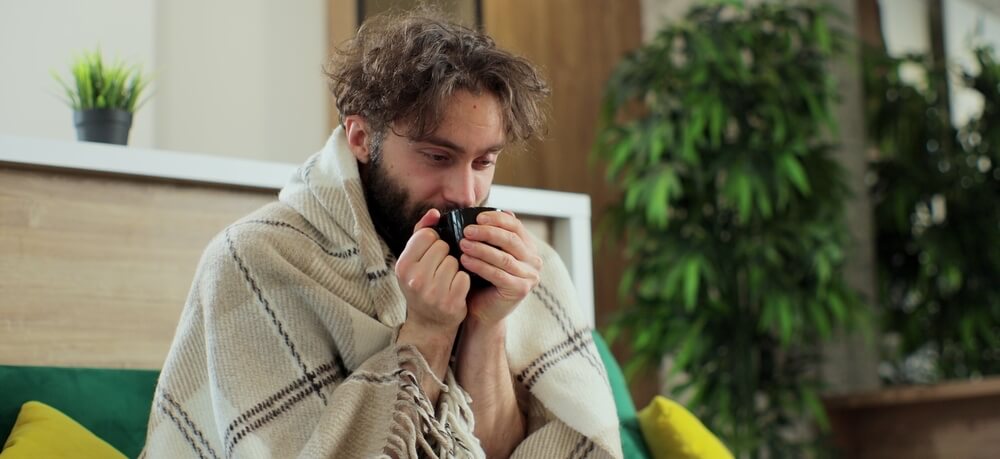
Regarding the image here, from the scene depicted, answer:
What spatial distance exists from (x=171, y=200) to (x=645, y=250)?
207 centimetres

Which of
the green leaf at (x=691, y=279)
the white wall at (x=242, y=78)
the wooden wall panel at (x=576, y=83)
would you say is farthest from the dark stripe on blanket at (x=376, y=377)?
the wooden wall panel at (x=576, y=83)

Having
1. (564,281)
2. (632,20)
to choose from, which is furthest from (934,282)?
(564,281)

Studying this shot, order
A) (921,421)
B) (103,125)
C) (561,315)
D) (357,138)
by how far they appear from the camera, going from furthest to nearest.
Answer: (921,421)
(103,125)
(561,315)
(357,138)

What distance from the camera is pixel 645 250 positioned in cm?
348

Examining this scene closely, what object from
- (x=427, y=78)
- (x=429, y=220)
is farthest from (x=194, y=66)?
(x=429, y=220)

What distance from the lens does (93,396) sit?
1.43 m

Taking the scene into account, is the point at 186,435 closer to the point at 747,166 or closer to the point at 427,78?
the point at 427,78

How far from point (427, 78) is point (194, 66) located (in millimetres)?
1973

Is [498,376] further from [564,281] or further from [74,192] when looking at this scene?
[74,192]

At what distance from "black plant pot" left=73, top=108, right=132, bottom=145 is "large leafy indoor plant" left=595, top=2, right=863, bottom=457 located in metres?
1.78

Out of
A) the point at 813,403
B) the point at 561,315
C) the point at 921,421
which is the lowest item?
the point at 921,421

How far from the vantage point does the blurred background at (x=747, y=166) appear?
306 cm

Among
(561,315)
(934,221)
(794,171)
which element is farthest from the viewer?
(934,221)

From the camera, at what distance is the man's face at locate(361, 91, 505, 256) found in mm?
1224
